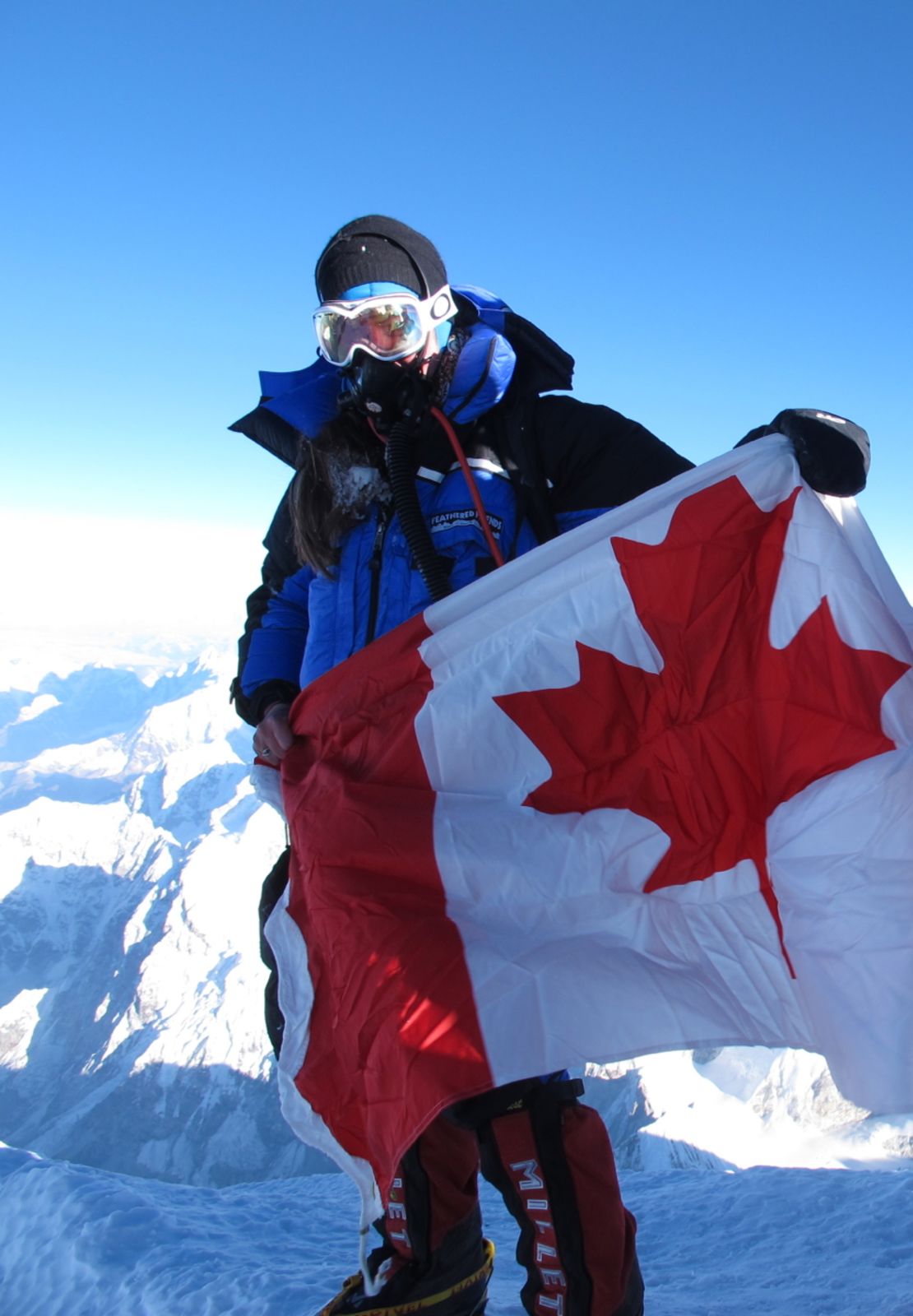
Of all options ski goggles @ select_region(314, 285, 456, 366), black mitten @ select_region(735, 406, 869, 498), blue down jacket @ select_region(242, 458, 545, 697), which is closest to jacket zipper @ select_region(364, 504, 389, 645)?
blue down jacket @ select_region(242, 458, 545, 697)

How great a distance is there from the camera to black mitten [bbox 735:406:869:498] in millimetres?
2068

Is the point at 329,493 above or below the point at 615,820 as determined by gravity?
above

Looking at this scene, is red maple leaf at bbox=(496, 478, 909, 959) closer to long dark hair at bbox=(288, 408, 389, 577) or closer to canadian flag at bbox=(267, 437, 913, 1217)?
canadian flag at bbox=(267, 437, 913, 1217)

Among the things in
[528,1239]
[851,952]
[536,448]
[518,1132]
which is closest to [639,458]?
[536,448]

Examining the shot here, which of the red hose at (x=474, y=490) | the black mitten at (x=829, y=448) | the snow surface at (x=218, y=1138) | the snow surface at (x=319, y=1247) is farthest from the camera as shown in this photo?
the snow surface at (x=218, y=1138)

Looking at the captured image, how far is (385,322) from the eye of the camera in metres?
2.71

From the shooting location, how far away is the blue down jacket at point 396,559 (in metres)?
2.62

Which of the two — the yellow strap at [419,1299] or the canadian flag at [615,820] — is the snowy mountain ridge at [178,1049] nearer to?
the yellow strap at [419,1299]

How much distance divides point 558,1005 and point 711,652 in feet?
3.70

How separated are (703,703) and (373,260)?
1.93 metres

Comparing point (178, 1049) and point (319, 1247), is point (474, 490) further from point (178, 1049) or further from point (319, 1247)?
point (178, 1049)

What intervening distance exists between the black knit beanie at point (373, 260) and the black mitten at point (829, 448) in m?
1.43

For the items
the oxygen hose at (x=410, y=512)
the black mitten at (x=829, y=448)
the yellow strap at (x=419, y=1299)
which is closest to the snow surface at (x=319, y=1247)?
the yellow strap at (x=419, y=1299)

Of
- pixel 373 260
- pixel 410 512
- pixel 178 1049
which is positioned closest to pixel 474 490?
pixel 410 512
